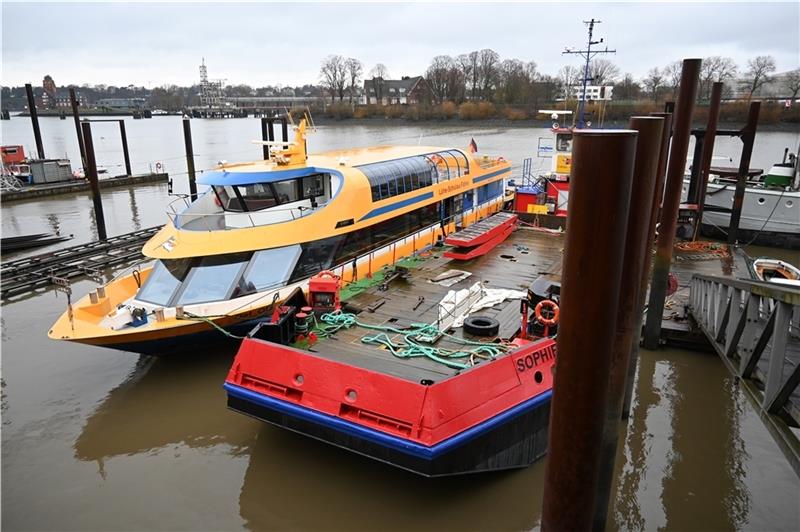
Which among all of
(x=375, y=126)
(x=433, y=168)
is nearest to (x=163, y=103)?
(x=375, y=126)

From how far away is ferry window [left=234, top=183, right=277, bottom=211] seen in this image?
1038 centimetres

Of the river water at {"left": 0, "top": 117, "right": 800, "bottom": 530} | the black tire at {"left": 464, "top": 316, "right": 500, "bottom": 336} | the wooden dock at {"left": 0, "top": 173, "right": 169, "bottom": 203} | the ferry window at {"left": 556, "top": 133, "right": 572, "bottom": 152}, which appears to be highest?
the ferry window at {"left": 556, "top": 133, "right": 572, "bottom": 152}

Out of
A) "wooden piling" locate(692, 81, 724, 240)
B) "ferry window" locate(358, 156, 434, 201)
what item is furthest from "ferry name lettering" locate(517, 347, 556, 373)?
"wooden piling" locate(692, 81, 724, 240)

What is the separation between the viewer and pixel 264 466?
7184 mm

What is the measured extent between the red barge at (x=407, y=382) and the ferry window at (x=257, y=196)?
109 inches

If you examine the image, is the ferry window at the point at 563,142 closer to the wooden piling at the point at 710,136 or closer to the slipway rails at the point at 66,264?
the wooden piling at the point at 710,136

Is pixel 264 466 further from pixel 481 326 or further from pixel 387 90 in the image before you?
pixel 387 90

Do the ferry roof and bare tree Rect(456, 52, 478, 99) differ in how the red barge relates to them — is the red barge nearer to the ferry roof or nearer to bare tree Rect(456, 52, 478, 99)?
the ferry roof

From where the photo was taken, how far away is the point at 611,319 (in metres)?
3.41

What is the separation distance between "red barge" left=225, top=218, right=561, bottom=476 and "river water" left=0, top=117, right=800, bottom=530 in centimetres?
89

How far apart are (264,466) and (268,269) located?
364 cm

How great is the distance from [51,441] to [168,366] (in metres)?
2.22

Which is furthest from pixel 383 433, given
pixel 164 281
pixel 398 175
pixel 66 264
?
pixel 66 264

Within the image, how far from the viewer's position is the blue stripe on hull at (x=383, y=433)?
564 cm
